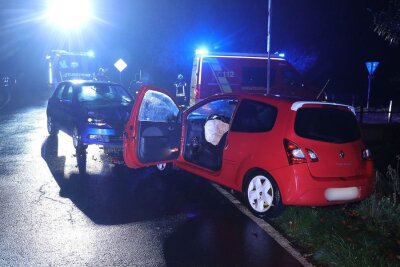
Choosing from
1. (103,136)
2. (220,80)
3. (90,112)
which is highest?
(220,80)

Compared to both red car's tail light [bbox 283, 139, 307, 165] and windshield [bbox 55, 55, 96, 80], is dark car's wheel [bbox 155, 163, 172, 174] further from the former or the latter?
windshield [bbox 55, 55, 96, 80]

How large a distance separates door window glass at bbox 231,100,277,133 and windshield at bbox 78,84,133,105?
5219 mm

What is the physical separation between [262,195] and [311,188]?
0.69 meters

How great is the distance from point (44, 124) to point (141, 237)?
417 inches

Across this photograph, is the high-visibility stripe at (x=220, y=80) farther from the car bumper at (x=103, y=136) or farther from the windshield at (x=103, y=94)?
the car bumper at (x=103, y=136)

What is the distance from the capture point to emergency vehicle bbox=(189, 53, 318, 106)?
10.3 meters

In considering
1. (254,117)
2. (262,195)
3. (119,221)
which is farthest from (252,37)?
(119,221)

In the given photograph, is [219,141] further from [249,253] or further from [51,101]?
[51,101]

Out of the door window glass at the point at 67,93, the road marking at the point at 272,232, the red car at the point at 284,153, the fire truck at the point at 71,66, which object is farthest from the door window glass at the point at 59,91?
the fire truck at the point at 71,66

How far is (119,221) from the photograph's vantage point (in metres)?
5.32

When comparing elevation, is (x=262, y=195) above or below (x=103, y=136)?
below

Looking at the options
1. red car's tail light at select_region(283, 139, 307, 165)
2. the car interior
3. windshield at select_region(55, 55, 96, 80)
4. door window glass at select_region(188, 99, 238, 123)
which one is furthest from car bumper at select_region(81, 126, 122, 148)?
windshield at select_region(55, 55, 96, 80)

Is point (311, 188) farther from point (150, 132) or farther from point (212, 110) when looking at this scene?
point (212, 110)

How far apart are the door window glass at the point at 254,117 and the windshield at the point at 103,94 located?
5219 millimetres
